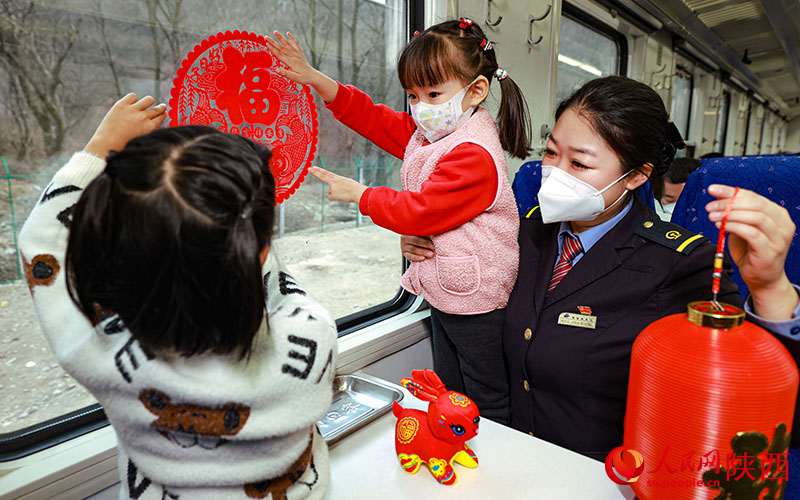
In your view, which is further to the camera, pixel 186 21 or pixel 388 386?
pixel 388 386

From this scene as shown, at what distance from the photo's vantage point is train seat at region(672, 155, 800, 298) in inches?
48.3

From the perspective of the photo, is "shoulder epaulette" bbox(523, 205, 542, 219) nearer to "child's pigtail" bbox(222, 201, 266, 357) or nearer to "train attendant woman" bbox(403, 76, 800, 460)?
"train attendant woman" bbox(403, 76, 800, 460)

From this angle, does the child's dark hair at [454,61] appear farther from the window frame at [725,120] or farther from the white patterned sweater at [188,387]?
the window frame at [725,120]

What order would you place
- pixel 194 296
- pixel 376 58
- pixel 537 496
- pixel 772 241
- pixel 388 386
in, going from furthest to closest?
pixel 376 58, pixel 388 386, pixel 537 496, pixel 772 241, pixel 194 296

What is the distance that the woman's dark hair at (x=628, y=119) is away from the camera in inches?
44.4

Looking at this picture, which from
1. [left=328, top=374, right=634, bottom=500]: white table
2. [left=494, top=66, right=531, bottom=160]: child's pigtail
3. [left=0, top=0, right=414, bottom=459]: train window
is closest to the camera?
[left=328, top=374, right=634, bottom=500]: white table

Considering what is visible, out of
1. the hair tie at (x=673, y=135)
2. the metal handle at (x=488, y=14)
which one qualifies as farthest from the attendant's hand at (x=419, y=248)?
the metal handle at (x=488, y=14)

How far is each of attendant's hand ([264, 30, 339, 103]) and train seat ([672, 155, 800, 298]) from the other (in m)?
1.13

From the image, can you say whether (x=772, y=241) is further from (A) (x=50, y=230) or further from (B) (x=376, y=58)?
(B) (x=376, y=58)

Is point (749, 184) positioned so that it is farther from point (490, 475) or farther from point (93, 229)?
point (93, 229)

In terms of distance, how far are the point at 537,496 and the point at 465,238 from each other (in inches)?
24.7

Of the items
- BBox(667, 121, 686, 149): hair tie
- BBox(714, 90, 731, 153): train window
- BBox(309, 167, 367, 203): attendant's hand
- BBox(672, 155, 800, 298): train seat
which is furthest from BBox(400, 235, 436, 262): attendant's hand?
BBox(714, 90, 731, 153): train window

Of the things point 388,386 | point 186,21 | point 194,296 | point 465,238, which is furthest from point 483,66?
point 194,296

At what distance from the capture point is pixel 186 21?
1232 millimetres
